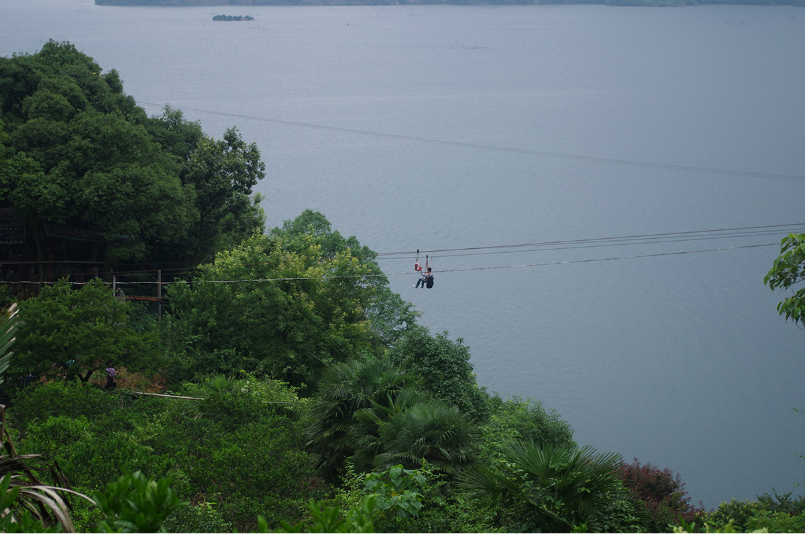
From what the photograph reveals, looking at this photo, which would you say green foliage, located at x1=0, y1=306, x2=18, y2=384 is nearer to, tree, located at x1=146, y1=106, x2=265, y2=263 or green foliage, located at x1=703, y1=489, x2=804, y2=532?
green foliage, located at x1=703, y1=489, x2=804, y2=532

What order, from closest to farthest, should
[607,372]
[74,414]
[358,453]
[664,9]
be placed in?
1. [358,453]
2. [74,414]
3. [607,372]
4. [664,9]

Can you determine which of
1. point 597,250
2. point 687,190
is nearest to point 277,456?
point 597,250

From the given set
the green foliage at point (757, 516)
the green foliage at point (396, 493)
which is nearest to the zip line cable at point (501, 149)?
the green foliage at point (757, 516)

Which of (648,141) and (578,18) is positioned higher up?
(578,18)

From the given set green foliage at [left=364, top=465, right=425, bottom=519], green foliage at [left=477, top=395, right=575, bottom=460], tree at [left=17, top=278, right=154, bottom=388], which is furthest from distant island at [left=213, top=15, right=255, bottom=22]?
green foliage at [left=364, top=465, right=425, bottom=519]

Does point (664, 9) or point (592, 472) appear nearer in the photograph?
point (592, 472)

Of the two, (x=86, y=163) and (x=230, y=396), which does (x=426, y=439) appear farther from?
(x=86, y=163)

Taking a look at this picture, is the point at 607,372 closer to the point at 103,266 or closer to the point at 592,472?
the point at 103,266
